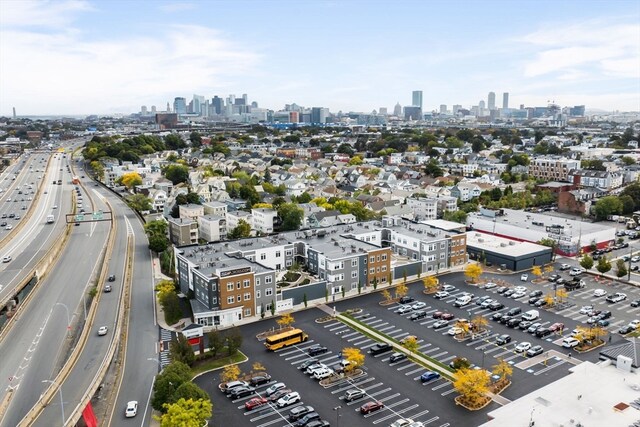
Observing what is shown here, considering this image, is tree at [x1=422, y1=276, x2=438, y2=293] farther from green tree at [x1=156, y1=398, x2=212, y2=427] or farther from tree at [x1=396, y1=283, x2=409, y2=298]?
green tree at [x1=156, y1=398, x2=212, y2=427]

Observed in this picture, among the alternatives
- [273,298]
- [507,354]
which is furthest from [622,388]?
[273,298]

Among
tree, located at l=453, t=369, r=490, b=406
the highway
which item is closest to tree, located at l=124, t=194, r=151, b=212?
the highway

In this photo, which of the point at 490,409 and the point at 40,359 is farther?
the point at 40,359

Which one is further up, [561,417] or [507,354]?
[561,417]

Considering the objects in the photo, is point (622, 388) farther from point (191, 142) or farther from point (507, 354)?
point (191, 142)

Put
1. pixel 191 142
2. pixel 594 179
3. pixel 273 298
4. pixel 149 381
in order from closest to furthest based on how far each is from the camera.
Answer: pixel 149 381 < pixel 273 298 < pixel 594 179 < pixel 191 142

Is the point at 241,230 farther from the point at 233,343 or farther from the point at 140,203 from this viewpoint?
the point at 233,343

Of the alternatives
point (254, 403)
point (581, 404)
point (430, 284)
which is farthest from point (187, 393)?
point (430, 284)
